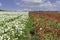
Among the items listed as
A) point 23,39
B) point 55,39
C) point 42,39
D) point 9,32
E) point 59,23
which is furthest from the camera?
point 59,23

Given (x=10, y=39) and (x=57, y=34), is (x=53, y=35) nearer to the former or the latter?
(x=57, y=34)

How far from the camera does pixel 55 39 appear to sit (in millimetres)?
9305

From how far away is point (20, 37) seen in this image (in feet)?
38.4

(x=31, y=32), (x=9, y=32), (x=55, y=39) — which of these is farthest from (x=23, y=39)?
(x=31, y=32)

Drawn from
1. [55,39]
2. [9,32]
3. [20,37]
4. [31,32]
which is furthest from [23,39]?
[31,32]

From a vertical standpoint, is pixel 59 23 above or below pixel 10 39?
below

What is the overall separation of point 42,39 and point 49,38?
562 millimetres

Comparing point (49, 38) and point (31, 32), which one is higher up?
point (49, 38)

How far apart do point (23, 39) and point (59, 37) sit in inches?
97.4

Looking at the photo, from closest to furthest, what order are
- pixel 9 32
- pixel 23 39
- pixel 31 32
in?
pixel 9 32
pixel 23 39
pixel 31 32

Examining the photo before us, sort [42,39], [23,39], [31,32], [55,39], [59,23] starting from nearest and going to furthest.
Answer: [55,39] < [42,39] < [23,39] < [31,32] < [59,23]

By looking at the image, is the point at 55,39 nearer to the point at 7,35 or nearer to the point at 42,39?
the point at 42,39

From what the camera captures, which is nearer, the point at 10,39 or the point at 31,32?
the point at 10,39

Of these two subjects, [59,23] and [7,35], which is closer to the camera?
[7,35]
